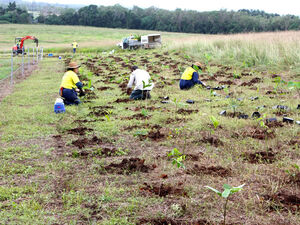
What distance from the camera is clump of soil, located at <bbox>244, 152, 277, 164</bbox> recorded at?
465 centimetres

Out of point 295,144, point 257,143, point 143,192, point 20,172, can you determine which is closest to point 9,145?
point 20,172

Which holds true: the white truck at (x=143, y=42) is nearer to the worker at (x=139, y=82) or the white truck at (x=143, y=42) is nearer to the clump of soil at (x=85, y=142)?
the worker at (x=139, y=82)

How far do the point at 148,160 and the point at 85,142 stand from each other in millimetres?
1420

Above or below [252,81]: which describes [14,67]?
below

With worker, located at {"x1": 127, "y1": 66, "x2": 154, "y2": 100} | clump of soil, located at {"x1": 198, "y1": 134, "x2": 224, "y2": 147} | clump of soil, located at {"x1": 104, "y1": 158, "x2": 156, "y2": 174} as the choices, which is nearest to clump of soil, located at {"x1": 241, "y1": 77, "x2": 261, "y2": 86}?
worker, located at {"x1": 127, "y1": 66, "x2": 154, "y2": 100}

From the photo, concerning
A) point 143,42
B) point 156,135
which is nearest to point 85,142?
point 156,135

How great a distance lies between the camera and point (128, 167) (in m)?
4.61

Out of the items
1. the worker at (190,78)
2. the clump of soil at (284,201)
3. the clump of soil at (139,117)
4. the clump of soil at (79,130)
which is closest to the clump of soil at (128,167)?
the clump of soil at (284,201)

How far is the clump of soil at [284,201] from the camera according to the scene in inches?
135

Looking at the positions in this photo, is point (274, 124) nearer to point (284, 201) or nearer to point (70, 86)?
point (284, 201)

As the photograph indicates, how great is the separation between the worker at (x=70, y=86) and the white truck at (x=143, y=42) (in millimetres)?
20059

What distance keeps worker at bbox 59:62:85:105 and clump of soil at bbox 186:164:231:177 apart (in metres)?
5.06

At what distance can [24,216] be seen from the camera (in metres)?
3.41

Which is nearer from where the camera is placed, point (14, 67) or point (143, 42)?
point (14, 67)
